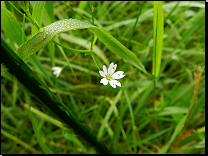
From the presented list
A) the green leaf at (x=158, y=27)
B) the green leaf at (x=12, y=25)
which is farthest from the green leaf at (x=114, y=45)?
the green leaf at (x=12, y=25)

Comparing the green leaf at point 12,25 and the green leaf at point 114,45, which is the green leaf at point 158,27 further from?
the green leaf at point 12,25

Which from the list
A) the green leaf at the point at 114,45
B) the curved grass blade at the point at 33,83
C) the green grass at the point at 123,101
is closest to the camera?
the curved grass blade at the point at 33,83

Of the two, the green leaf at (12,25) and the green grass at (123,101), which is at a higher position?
the green leaf at (12,25)

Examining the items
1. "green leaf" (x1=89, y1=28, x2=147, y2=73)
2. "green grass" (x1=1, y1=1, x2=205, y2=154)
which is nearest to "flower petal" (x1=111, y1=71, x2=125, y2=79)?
"green leaf" (x1=89, y1=28, x2=147, y2=73)

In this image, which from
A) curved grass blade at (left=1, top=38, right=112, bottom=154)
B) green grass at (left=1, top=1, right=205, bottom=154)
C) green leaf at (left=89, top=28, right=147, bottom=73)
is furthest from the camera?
green grass at (left=1, top=1, right=205, bottom=154)

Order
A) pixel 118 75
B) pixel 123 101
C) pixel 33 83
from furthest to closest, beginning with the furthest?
1. pixel 123 101
2. pixel 118 75
3. pixel 33 83

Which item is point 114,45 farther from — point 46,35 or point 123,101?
point 123,101

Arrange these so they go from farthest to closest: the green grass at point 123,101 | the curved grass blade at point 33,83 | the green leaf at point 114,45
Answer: the green grass at point 123,101 < the green leaf at point 114,45 < the curved grass blade at point 33,83

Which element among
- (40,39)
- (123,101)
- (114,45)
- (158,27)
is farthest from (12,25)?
(123,101)

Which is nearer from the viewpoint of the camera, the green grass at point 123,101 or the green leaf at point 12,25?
the green leaf at point 12,25

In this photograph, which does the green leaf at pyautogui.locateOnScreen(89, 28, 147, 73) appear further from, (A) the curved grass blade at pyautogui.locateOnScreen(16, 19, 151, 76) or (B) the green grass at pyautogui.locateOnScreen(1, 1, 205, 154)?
(B) the green grass at pyautogui.locateOnScreen(1, 1, 205, 154)

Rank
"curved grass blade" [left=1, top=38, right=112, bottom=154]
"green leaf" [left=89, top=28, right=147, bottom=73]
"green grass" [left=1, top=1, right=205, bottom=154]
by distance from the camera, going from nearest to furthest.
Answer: "curved grass blade" [left=1, top=38, right=112, bottom=154] < "green leaf" [left=89, top=28, right=147, bottom=73] < "green grass" [left=1, top=1, right=205, bottom=154]

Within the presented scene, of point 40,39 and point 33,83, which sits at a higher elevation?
point 40,39
